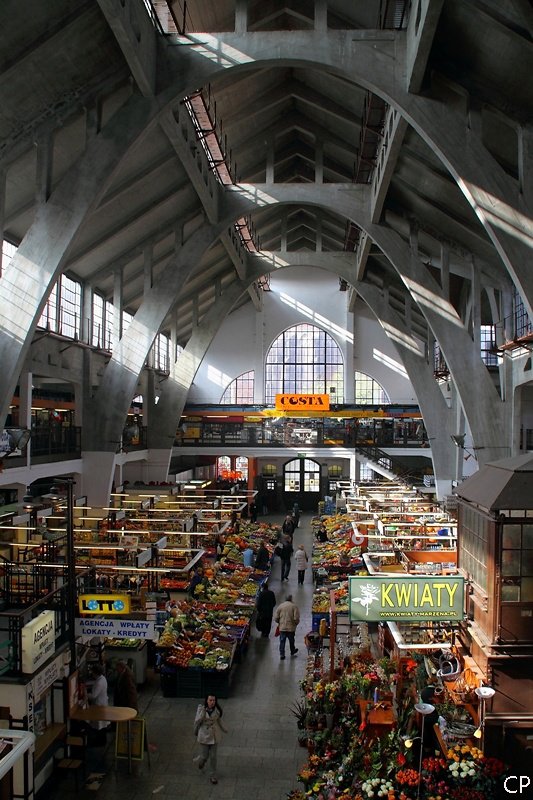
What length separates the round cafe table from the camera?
7.96 m

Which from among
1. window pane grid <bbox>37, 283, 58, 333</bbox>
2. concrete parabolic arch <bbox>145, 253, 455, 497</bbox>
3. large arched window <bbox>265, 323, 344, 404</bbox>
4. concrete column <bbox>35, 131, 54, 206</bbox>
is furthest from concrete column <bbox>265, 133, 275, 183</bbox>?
large arched window <bbox>265, 323, 344, 404</bbox>

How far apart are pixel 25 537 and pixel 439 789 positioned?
9630 millimetres

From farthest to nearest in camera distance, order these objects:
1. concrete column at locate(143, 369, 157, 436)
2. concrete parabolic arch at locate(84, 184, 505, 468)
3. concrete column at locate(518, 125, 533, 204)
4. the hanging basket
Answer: concrete column at locate(143, 369, 157, 436), concrete parabolic arch at locate(84, 184, 505, 468), concrete column at locate(518, 125, 533, 204), the hanging basket

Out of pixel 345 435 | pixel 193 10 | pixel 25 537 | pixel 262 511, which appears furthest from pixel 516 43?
pixel 262 511

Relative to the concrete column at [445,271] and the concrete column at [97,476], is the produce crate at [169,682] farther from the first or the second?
the concrete column at [445,271]

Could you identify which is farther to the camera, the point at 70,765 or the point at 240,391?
the point at 240,391

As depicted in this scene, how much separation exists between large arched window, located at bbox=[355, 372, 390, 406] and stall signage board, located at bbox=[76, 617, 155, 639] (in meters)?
27.8

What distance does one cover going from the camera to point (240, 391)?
118 feet

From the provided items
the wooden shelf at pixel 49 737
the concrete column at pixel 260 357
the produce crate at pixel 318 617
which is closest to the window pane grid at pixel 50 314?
the produce crate at pixel 318 617

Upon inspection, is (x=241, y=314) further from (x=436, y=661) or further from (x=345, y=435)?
(x=436, y=661)

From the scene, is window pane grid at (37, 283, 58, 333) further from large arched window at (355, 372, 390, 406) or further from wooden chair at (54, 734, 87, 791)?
large arched window at (355, 372, 390, 406)

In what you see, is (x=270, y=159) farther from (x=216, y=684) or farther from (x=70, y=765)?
(x=70, y=765)

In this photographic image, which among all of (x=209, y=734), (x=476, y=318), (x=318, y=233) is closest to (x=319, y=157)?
(x=318, y=233)

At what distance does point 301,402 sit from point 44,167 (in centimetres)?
1900
